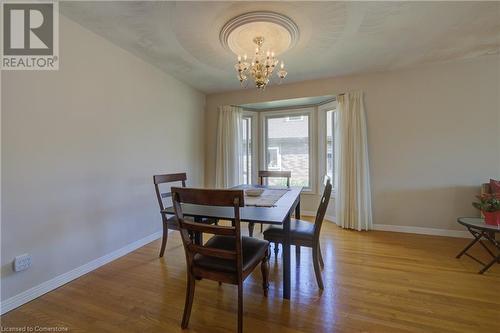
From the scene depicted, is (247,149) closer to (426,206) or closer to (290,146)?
(290,146)

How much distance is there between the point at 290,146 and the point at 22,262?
3.87m

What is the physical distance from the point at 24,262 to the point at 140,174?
135 cm

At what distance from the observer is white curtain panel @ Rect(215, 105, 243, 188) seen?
4203 mm

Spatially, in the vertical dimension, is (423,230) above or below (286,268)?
below

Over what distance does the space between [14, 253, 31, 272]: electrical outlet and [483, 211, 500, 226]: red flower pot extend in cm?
426

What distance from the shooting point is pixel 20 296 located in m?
1.74

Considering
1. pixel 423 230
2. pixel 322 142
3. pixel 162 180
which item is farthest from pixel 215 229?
pixel 423 230

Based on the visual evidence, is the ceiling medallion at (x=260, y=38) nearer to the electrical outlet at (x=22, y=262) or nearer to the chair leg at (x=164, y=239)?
the chair leg at (x=164, y=239)

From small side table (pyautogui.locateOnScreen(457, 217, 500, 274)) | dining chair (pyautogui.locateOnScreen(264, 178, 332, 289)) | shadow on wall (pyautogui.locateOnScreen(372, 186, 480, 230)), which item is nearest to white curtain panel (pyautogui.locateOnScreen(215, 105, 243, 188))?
dining chair (pyautogui.locateOnScreen(264, 178, 332, 289))

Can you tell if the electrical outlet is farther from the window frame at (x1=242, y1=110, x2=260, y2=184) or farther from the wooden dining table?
the window frame at (x1=242, y1=110, x2=260, y2=184)

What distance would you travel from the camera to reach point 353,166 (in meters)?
3.43

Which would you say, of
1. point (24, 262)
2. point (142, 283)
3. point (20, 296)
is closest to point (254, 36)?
point (142, 283)
